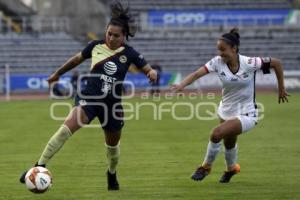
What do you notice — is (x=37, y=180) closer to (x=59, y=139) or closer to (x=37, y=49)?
(x=59, y=139)

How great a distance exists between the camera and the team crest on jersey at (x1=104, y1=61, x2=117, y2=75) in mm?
8977

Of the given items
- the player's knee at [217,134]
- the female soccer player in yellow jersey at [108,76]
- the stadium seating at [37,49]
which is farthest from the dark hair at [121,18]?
the stadium seating at [37,49]

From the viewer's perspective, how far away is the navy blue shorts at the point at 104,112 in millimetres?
8875

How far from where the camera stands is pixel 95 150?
14000 mm

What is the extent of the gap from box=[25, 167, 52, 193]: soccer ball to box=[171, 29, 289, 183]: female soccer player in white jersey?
86.7 inches

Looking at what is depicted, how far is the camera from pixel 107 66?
353 inches

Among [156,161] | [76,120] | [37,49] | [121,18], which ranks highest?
[121,18]

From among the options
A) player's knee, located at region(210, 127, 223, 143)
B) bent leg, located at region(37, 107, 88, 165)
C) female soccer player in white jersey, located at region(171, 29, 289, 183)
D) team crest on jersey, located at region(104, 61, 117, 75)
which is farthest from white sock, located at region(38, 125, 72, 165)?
player's knee, located at region(210, 127, 223, 143)

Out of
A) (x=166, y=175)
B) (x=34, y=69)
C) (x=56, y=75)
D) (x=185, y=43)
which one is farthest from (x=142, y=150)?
(x=185, y=43)

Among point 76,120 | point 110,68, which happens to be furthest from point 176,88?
point 76,120

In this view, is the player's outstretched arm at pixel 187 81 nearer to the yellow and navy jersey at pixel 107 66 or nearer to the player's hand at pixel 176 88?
the player's hand at pixel 176 88

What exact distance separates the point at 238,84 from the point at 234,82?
75mm

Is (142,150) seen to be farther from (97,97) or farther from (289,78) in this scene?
(289,78)

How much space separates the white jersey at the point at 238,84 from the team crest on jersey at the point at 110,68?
1405 millimetres
